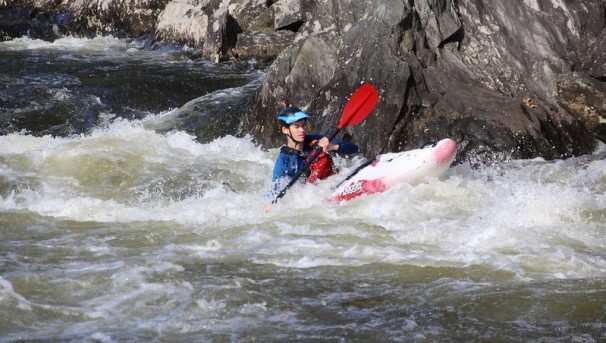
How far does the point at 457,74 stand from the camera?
982 cm

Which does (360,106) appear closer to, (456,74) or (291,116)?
(291,116)

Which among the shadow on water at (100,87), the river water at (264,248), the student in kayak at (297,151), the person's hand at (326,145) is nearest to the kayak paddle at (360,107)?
the student in kayak at (297,151)

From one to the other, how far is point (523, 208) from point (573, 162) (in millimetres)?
2357

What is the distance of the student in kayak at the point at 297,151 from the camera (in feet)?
25.3

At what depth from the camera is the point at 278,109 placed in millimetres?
10234

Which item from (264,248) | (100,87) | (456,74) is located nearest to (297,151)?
(264,248)

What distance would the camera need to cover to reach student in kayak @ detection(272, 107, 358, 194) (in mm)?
7699

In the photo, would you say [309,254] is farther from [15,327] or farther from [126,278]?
[15,327]

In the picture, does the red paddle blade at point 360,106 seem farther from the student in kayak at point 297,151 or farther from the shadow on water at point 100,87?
the shadow on water at point 100,87

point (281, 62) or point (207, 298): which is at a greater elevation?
point (281, 62)

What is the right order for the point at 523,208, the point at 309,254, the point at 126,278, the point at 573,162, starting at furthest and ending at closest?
the point at 573,162
the point at 523,208
the point at 309,254
the point at 126,278

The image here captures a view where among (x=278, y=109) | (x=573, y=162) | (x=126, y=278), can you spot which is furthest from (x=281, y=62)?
(x=126, y=278)

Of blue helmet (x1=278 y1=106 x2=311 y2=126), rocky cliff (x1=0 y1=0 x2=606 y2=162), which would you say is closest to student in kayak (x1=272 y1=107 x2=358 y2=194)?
blue helmet (x1=278 y1=106 x2=311 y2=126)

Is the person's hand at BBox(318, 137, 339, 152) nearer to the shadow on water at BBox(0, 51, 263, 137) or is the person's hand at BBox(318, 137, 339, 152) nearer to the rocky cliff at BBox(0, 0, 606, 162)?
the rocky cliff at BBox(0, 0, 606, 162)
